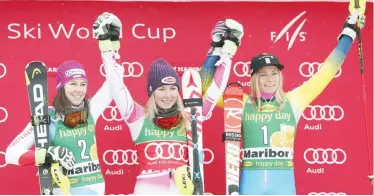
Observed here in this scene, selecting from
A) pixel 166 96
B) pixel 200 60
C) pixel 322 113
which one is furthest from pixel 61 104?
pixel 322 113

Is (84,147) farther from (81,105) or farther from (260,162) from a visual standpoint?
(260,162)

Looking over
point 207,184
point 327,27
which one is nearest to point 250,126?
point 207,184

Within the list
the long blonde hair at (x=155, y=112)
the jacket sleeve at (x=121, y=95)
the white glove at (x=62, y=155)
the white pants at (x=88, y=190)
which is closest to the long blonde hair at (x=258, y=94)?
the long blonde hair at (x=155, y=112)

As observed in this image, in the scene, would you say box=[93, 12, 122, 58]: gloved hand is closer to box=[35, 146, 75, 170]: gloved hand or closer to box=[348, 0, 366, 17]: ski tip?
box=[35, 146, 75, 170]: gloved hand

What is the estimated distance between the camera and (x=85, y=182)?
22.6 ft

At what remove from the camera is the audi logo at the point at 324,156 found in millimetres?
8166

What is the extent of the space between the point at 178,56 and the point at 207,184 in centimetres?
106

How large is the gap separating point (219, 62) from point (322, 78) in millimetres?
755

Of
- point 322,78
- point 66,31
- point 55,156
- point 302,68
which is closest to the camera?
point 55,156

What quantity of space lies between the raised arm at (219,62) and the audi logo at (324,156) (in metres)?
1.20

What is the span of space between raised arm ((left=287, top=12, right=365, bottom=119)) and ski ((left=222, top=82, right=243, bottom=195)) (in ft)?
1.30

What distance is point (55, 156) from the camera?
669 cm

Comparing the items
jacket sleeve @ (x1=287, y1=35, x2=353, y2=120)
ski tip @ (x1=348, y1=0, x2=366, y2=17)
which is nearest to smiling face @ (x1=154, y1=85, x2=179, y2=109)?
jacket sleeve @ (x1=287, y1=35, x2=353, y2=120)

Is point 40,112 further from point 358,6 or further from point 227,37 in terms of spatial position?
point 358,6
